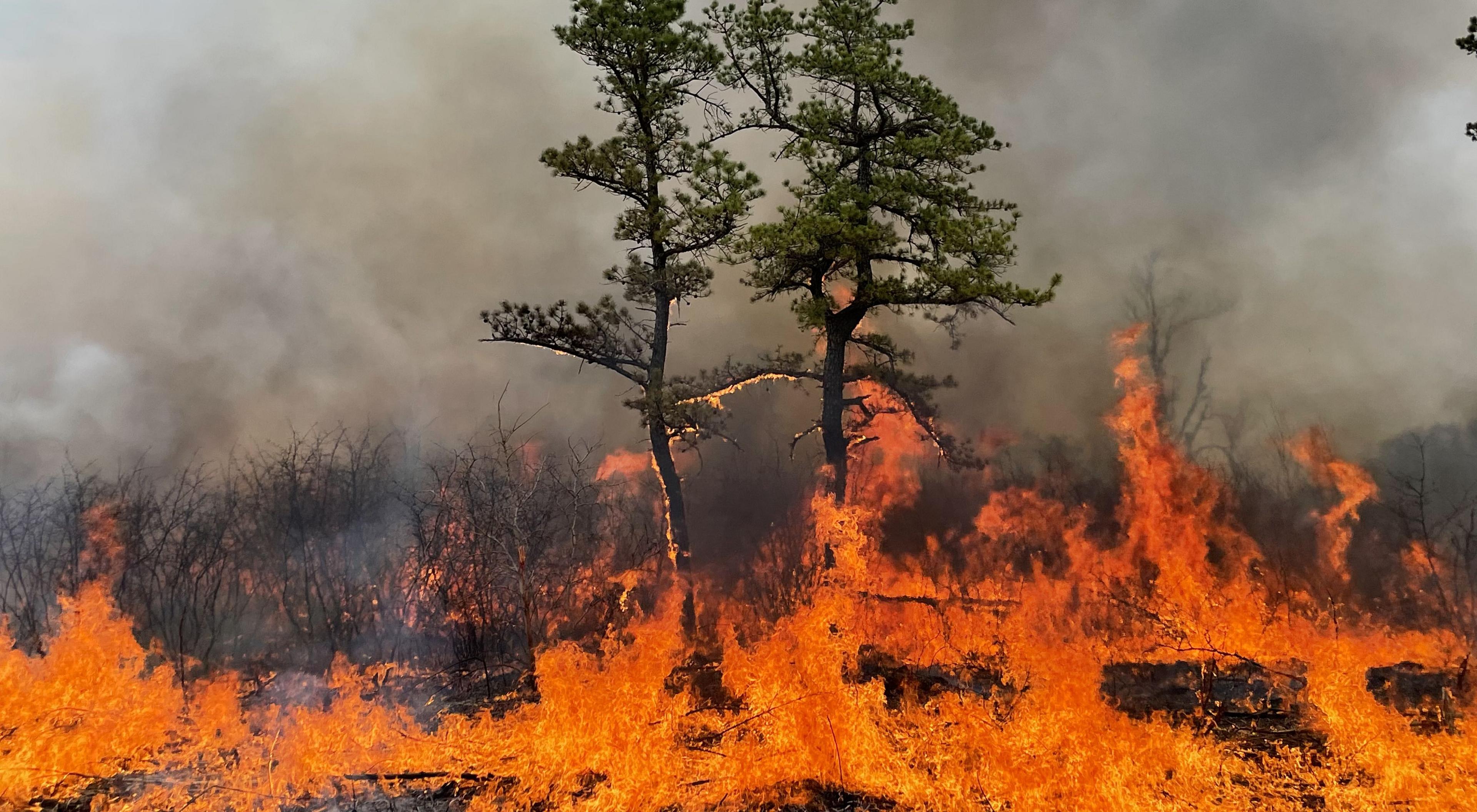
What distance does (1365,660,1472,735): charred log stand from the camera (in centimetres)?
1491

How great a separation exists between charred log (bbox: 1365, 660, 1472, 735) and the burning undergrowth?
69 millimetres

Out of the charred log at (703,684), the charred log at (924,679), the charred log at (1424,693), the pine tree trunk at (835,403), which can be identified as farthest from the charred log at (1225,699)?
the charred log at (703,684)

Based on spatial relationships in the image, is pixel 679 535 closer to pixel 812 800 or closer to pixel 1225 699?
pixel 812 800

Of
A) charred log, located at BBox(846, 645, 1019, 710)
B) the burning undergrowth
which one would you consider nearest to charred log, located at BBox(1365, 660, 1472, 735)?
the burning undergrowth

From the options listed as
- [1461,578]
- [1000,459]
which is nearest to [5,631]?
[1000,459]

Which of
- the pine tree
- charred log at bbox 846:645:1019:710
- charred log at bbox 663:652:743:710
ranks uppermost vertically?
the pine tree

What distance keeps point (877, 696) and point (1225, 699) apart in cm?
851

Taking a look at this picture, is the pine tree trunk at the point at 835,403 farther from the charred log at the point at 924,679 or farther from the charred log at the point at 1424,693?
the charred log at the point at 1424,693

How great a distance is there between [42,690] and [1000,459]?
2674 cm

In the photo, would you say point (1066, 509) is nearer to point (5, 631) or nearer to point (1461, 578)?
point (1461, 578)

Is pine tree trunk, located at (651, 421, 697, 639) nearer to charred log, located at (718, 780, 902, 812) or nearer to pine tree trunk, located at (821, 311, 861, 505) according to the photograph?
pine tree trunk, located at (821, 311, 861, 505)

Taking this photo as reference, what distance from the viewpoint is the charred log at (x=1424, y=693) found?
587 inches

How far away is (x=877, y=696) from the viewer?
15289 mm

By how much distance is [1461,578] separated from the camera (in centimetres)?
1938
